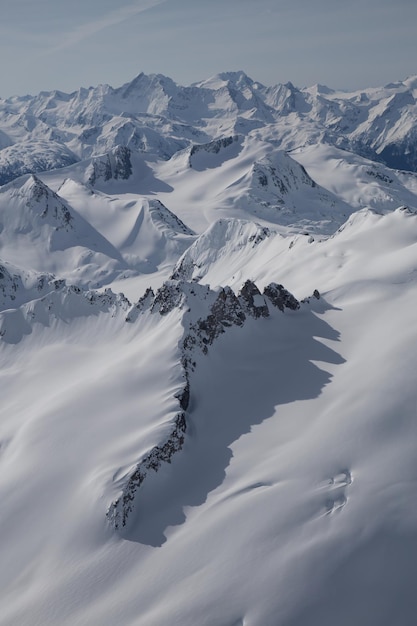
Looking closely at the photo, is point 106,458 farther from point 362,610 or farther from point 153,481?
point 362,610

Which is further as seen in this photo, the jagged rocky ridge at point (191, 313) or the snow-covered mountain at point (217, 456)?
the jagged rocky ridge at point (191, 313)

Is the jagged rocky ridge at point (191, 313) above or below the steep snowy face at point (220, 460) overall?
above

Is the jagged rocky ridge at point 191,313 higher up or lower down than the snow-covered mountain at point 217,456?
higher up

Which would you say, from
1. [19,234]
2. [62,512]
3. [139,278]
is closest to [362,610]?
[62,512]

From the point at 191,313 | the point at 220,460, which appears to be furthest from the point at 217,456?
the point at 191,313

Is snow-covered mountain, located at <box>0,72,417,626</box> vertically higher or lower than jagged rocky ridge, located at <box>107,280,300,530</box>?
lower

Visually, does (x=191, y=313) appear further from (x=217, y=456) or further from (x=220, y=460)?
(x=220, y=460)

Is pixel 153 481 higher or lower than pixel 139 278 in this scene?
higher

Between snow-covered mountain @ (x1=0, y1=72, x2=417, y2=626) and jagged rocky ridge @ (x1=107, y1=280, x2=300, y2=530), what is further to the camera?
jagged rocky ridge @ (x1=107, y1=280, x2=300, y2=530)
